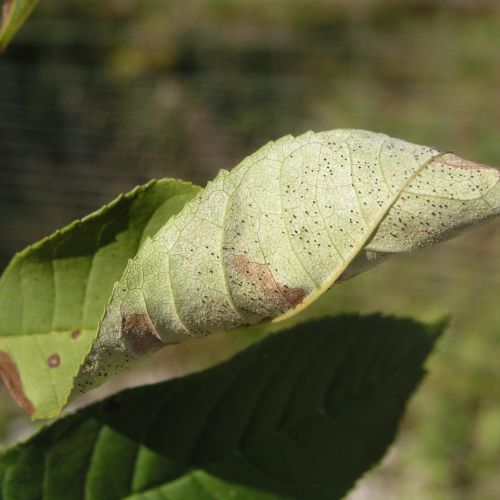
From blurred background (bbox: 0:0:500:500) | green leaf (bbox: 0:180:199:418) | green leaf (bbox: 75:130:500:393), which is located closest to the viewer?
green leaf (bbox: 75:130:500:393)

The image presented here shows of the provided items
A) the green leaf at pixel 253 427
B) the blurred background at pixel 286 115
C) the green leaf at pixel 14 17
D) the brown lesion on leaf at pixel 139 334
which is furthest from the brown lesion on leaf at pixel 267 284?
the blurred background at pixel 286 115

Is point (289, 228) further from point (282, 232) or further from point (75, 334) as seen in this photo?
point (75, 334)

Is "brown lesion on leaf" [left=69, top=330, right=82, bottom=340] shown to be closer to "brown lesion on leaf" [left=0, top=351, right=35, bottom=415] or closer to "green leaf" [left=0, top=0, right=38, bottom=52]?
"brown lesion on leaf" [left=0, top=351, right=35, bottom=415]

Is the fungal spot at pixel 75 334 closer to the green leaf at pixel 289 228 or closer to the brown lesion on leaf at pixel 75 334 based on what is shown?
the brown lesion on leaf at pixel 75 334

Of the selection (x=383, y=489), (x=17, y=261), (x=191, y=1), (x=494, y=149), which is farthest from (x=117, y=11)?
(x=17, y=261)

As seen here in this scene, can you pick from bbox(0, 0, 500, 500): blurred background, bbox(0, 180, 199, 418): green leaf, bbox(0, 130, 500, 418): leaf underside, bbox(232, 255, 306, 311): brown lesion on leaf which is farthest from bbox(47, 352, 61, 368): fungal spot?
bbox(0, 0, 500, 500): blurred background

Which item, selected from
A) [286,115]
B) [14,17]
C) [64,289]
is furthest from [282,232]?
[286,115]

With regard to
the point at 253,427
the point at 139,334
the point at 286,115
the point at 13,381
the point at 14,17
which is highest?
the point at 14,17
